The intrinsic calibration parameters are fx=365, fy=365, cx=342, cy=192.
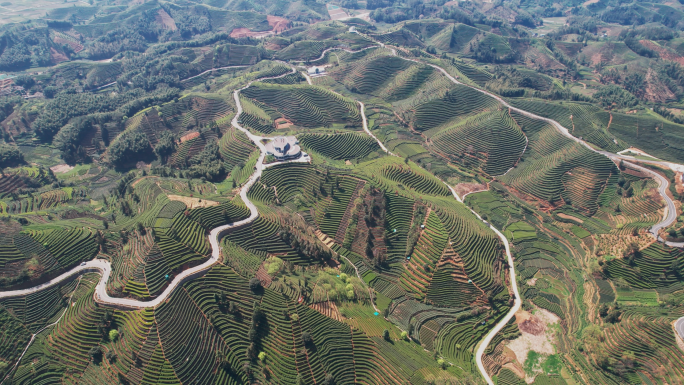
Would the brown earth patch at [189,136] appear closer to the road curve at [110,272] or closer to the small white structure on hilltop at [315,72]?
the road curve at [110,272]

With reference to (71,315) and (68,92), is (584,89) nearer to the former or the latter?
(71,315)

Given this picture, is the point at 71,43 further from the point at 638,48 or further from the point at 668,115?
the point at 638,48

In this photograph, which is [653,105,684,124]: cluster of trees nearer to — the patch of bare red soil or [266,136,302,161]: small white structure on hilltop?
[266,136,302,161]: small white structure on hilltop

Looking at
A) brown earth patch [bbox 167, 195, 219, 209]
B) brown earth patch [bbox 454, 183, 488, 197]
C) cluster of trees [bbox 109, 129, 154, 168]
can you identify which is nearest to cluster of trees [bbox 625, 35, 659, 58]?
brown earth patch [bbox 454, 183, 488, 197]

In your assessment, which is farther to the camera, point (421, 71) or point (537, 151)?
point (421, 71)

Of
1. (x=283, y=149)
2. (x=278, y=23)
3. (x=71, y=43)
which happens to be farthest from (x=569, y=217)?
(x=71, y=43)

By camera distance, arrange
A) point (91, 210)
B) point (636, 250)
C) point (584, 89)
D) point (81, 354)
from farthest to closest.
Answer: point (584, 89)
point (91, 210)
point (636, 250)
point (81, 354)

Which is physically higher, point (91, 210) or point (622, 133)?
point (622, 133)

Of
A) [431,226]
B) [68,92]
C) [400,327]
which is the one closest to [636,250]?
[431,226]
